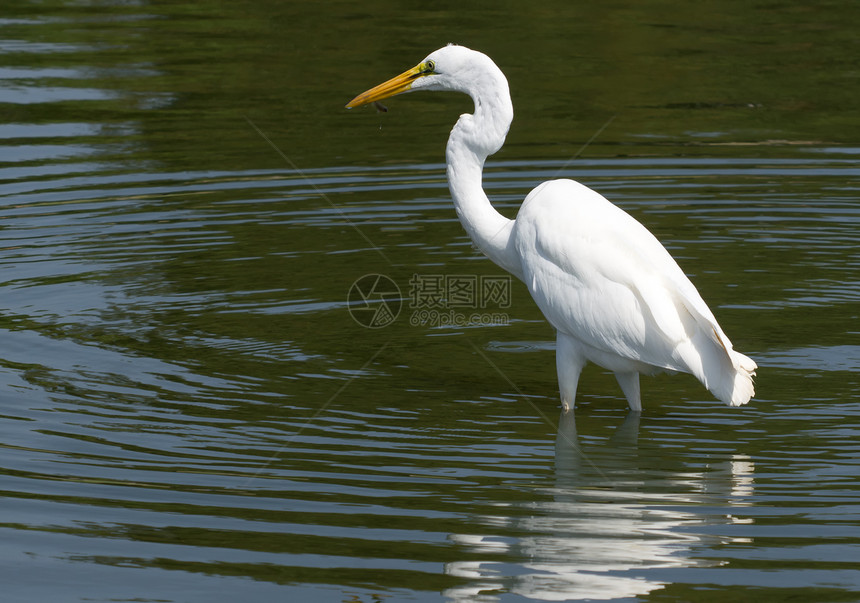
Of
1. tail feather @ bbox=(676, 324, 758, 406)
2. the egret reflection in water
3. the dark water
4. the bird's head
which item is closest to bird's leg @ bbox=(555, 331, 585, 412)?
the dark water

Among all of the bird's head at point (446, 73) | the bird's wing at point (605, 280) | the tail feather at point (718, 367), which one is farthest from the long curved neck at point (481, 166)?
the tail feather at point (718, 367)

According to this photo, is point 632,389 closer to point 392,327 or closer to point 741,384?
point 741,384

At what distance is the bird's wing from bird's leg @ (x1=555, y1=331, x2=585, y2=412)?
11 centimetres

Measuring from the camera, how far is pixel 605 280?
7.57 metres

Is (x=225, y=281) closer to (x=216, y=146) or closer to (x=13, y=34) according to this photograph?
(x=216, y=146)

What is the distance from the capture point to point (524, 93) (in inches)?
635

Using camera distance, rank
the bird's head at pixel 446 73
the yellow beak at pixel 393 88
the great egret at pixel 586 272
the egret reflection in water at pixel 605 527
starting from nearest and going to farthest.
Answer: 1. the egret reflection in water at pixel 605 527
2. the great egret at pixel 586 272
3. the bird's head at pixel 446 73
4. the yellow beak at pixel 393 88

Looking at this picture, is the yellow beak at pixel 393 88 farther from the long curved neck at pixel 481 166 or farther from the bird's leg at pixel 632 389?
the bird's leg at pixel 632 389

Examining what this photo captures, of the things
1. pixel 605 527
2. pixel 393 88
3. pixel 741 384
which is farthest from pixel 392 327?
pixel 605 527

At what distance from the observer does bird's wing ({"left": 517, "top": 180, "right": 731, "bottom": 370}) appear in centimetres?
735

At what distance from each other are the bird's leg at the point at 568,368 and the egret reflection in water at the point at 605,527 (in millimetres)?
445

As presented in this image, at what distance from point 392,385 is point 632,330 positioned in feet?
5.45

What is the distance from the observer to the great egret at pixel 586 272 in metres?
7.27

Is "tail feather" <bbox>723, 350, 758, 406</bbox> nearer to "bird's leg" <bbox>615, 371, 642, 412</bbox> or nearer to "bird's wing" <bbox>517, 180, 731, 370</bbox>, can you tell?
"bird's wing" <bbox>517, 180, 731, 370</bbox>
